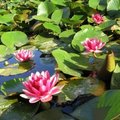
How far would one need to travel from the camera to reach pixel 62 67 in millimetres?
1580

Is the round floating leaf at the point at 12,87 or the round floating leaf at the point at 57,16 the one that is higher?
the round floating leaf at the point at 57,16

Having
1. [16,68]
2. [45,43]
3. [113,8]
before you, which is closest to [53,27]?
[45,43]

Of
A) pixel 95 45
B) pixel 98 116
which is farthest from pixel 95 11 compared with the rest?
pixel 98 116

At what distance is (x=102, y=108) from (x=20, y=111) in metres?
0.43

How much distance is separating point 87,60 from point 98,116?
0.71 metres

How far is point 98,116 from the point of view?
101cm

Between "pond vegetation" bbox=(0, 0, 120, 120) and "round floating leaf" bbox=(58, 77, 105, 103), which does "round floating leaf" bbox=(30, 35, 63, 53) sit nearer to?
"pond vegetation" bbox=(0, 0, 120, 120)

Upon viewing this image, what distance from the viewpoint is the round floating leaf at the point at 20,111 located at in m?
1.26

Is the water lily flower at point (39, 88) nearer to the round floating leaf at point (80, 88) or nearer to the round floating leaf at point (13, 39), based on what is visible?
the round floating leaf at point (80, 88)

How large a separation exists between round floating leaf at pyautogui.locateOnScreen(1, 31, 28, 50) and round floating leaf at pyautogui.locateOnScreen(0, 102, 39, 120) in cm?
104

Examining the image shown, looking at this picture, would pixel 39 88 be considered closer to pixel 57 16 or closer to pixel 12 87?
pixel 12 87

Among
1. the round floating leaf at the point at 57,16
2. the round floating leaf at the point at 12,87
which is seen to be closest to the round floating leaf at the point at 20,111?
the round floating leaf at the point at 12,87

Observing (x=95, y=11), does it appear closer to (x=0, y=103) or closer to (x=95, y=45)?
(x=95, y=45)

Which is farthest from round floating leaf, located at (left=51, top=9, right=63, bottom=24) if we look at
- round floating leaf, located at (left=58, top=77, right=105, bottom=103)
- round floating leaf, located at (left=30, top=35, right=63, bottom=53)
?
round floating leaf, located at (left=58, top=77, right=105, bottom=103)
